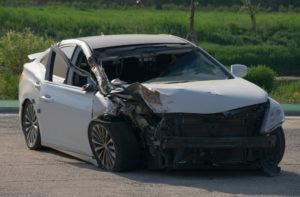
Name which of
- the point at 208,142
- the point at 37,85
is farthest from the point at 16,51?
the point at 208,142

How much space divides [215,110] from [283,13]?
191 ft

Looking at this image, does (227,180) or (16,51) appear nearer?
(227,180)

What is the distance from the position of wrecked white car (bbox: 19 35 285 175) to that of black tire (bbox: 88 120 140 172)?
0.4 inches

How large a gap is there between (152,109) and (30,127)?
2.84 m

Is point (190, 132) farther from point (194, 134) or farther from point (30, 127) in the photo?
point (30, 127)

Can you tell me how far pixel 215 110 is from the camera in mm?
10383

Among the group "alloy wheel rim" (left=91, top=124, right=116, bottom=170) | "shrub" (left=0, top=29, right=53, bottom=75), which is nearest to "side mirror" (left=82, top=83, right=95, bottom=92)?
"alloy wheel rim" (left=91, top=124, right=116, bottom=170)

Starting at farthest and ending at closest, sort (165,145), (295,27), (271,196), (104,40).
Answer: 1. (295,27)
2. (104,40)
3. (165,145)
4. (271,196)

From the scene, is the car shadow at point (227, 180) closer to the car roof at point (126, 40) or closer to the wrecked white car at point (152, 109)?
the wrecked white car at point (152, 109)

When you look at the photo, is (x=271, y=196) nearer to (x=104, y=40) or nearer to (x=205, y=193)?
(x=205, y=193)

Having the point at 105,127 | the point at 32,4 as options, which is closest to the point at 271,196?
the point at 105,127

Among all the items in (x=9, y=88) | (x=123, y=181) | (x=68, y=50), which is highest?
(x=68, y=50)

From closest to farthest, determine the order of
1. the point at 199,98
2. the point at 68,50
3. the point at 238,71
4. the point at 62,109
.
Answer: the point at 199,98
the point at 62,109
the point at 238,71
the point at 68,50

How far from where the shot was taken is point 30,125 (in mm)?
12883
